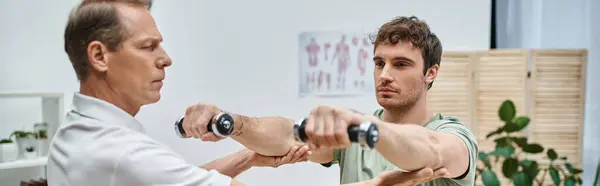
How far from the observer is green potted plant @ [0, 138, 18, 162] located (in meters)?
3.18

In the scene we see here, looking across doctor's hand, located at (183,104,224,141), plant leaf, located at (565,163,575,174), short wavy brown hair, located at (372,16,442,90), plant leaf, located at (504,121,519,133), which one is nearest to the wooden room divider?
plant leaf, located at (565,163,575,174)

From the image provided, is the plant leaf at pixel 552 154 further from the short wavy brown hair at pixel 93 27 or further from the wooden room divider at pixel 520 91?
the short wavy brown hair at pixel 93 27

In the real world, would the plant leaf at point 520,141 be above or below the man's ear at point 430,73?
below

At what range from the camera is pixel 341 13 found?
413 cm

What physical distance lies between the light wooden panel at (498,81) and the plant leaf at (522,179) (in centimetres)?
32

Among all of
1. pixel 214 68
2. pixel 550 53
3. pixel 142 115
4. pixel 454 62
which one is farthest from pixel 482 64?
pixel 142 115

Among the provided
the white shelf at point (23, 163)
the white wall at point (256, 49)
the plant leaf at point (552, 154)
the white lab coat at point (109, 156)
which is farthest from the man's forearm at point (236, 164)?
the plant leaf at point (552, 154)

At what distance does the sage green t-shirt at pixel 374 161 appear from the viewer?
1.67 m

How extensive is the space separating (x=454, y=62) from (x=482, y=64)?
176 millimetres

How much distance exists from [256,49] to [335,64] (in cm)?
50

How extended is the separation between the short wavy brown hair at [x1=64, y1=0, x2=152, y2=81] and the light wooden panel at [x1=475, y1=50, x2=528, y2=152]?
3072 mm

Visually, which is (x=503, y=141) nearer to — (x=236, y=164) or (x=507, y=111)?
(x=507, y=111)

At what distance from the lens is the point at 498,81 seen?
413 centimetres

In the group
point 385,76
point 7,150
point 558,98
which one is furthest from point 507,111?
point 7,150
